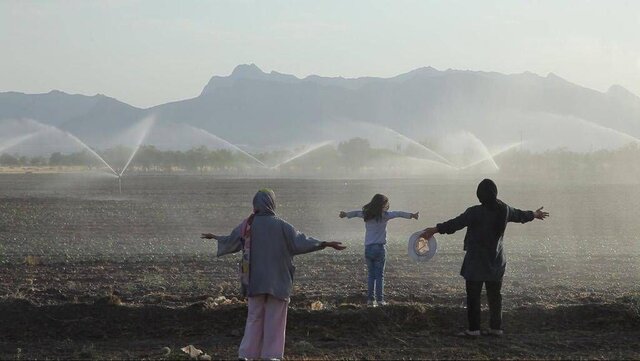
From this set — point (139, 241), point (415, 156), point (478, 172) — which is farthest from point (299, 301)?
point (415, 156)

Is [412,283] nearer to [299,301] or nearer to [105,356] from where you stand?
[299,301]

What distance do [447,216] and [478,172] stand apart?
67.8m

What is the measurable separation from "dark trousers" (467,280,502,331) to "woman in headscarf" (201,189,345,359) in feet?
8.31

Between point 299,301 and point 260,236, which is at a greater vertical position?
point 260,236

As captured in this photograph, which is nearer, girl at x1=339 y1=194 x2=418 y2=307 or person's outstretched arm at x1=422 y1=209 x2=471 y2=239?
person's outstretched arm at x1=422 y1=209 x2=471 y2=239

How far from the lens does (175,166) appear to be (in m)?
134

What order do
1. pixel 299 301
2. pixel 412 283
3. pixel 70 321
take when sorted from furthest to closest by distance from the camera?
pixel 412 283 < pixel 299 301 < pixel 70 321

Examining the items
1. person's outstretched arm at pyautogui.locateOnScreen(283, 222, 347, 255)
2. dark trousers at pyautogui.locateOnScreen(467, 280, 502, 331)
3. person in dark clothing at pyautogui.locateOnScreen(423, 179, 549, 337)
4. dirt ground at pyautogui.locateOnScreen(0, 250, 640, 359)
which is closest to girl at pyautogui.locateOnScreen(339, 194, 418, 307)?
dirt ground at pyautogui.locateOnScreen(0, 250, 640, 359)

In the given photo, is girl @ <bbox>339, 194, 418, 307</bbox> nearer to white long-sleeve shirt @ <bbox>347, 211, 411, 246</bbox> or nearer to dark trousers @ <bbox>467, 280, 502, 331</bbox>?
white long-sleeve shirt @ <bbox>347, 211, 411, 246</bbox>

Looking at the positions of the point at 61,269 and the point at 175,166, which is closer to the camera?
the point at 61,269

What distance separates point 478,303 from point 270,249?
3034 mm

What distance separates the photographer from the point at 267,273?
28.5 feet

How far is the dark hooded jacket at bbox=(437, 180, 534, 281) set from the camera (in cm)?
1023

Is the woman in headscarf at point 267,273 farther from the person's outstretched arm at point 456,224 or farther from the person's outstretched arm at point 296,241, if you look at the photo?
the person's outstretched arm at point 456,224
